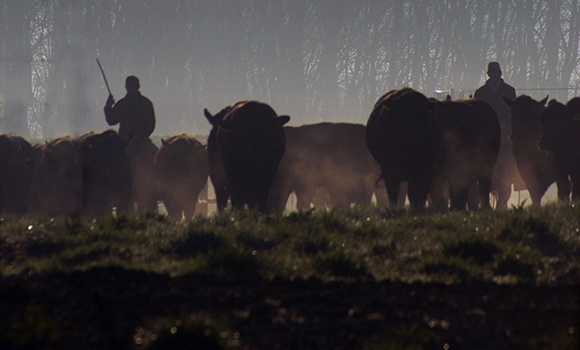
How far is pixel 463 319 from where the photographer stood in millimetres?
4016

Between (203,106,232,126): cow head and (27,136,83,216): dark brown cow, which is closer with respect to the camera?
(203,106,232,126): cow head

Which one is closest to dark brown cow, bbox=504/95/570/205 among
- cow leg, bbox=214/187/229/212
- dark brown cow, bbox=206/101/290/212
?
dark brown cow, bbox=206/101/290/212

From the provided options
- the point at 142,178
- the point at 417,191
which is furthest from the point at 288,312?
the point at 142,178

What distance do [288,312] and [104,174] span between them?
8.57 m

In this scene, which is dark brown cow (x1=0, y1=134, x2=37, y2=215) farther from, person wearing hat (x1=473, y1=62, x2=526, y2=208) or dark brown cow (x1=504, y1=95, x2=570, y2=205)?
person wearing hat (x1=473, y1=62, x2=526, y2=208)

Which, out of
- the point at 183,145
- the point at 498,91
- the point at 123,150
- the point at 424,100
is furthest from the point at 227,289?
the point at 498,91

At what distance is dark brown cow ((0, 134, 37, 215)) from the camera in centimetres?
1258

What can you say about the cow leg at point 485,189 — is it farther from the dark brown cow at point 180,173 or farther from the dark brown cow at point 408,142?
the dark brown cow at point 180,173

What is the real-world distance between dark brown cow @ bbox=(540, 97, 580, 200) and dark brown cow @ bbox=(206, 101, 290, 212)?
431 cm

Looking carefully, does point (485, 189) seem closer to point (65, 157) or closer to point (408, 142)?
point (408, 142)

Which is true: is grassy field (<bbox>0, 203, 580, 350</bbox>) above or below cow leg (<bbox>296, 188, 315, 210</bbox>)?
above

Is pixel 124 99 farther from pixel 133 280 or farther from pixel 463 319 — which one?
pixel 463 319

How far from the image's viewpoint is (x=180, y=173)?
1389cm

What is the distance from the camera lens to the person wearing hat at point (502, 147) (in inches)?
512
